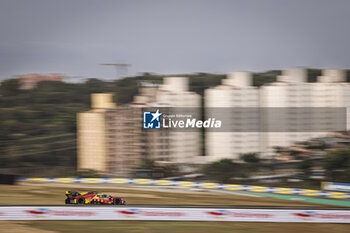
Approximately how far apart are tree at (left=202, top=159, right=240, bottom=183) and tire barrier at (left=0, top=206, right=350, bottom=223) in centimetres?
917

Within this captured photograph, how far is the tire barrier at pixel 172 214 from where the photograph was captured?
377 inches

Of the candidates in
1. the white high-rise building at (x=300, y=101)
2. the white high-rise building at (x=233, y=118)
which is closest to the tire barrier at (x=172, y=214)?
the white high-rise building at (x=233, y=118)

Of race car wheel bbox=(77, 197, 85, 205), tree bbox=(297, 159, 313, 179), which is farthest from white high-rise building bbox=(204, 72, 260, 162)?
race car wheel bbox=(77, 197, 85, 205)

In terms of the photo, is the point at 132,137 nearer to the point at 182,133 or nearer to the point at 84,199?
the point at 182,133

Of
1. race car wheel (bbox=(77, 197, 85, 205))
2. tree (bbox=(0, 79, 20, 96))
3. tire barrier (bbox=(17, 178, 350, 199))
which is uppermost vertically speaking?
tree (bbox=(0, 79, 20, 96))

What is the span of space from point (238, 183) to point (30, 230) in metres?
12.7

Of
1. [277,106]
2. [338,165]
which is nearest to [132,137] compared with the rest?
[277,106]

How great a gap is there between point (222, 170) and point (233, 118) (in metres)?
3.74

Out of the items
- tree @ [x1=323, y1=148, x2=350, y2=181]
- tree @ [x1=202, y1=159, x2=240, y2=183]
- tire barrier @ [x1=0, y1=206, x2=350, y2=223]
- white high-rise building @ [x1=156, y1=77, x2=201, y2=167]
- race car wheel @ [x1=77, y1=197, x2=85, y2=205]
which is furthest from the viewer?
white high-rise building @ [x1=156, y1=77, x2=201, y2=167]

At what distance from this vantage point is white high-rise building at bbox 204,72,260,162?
21.2 metres

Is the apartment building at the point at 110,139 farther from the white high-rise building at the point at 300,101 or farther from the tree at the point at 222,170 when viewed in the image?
the white high-rise building at the point at 300,101

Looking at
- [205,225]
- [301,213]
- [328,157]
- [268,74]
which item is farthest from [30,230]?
[268,74]

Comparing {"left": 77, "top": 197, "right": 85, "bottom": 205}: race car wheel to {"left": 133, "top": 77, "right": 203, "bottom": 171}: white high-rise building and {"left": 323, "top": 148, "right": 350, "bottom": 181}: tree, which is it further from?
{"left": 323, "top": 148, "right": 350, "bottom": 181}: tree

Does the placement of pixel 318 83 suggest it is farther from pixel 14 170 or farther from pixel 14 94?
pixel 14 94
